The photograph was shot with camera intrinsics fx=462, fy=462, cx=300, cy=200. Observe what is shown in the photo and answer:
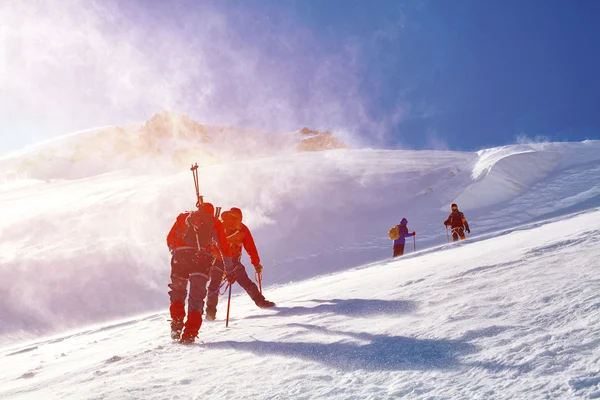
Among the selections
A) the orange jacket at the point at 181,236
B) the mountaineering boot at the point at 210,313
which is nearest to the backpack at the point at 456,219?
the mountaineering boot at the point at 210,313

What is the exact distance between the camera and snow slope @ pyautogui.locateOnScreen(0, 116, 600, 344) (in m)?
13.2

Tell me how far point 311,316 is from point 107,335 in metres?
4.27

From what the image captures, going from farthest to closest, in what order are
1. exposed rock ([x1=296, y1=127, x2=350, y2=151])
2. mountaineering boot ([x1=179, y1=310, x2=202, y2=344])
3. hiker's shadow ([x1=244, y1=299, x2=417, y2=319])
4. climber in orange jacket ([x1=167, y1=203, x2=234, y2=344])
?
exposed rock ([x1=296, y1=127, x2=350, y2=151]) < climber in orange jacket ([x1=167, y1=203, x2=234, y2=344]) < mountaineering boot ([x1=179, y1=310, x2=202, y2=344]) < hiker's shadow ([x1=244, y1=299, x2=417, y2=319])

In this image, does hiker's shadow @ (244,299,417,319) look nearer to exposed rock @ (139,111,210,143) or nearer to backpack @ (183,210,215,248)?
backpack @ (183,210,215,248)

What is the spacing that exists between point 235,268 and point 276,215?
12103mm

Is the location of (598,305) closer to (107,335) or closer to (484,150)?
(107,335)

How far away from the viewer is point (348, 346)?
3621 millimetres

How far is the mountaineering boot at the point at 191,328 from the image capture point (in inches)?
205

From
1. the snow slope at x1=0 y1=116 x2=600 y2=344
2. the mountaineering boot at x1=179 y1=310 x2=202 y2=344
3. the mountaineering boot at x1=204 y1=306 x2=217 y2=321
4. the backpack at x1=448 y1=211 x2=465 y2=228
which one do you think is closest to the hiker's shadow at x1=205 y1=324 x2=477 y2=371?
the mountaineering boot at x1=179 y1=310 x2=202 y2=344

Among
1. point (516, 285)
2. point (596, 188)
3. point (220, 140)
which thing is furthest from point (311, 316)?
point (220, 140)

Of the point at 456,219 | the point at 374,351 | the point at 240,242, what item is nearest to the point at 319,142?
the point at 456,219

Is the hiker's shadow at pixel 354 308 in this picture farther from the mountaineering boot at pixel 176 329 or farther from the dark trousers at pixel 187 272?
the mountaineering boot at pixel 176 329

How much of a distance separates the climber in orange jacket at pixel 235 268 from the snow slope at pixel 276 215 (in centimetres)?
571

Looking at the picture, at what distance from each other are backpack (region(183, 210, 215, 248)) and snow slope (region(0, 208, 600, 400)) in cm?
115
